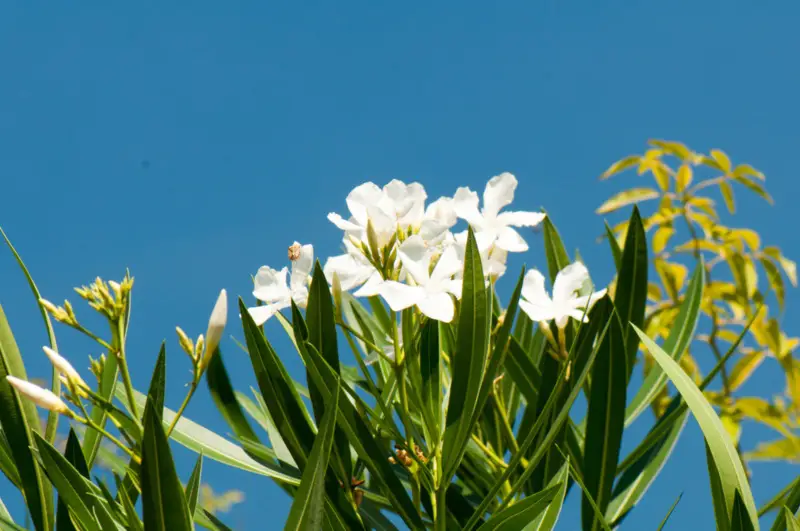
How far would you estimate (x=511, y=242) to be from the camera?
898 millimetres

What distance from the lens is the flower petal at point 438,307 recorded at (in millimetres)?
756

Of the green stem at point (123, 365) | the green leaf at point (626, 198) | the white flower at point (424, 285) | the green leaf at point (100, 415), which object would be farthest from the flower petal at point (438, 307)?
the green leaf at point (626, 198)

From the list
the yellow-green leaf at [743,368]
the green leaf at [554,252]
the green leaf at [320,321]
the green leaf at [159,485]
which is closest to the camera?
the green leaf at [159,485]

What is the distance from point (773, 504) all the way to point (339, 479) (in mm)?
448

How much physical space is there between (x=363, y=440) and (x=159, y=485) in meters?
0.25

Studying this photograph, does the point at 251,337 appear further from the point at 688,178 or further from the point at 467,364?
the point at 688,178

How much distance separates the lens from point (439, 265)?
0.78 m


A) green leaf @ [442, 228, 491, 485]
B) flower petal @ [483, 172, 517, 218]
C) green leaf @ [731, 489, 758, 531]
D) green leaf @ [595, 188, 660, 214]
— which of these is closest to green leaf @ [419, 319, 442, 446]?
green leaf @ [442, 228, 491, 485]

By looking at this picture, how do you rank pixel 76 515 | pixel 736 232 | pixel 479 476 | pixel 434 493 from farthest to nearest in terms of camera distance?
pixel 736 232
pixel 479 476
pixel 434 493
pixel 76 515

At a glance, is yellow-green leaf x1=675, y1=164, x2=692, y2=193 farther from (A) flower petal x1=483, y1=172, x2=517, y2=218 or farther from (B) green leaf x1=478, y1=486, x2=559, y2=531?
(B) green leaf x1=478, y1=486, x2=559, y2=531

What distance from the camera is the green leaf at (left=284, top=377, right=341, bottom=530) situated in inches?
23.1

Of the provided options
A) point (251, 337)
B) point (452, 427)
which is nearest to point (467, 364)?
point (452, 427)

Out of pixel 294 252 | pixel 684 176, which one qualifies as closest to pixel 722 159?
pixel 684 176

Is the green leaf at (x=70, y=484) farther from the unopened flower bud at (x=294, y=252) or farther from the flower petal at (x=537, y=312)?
the flower petal at (x=537, y=312)
